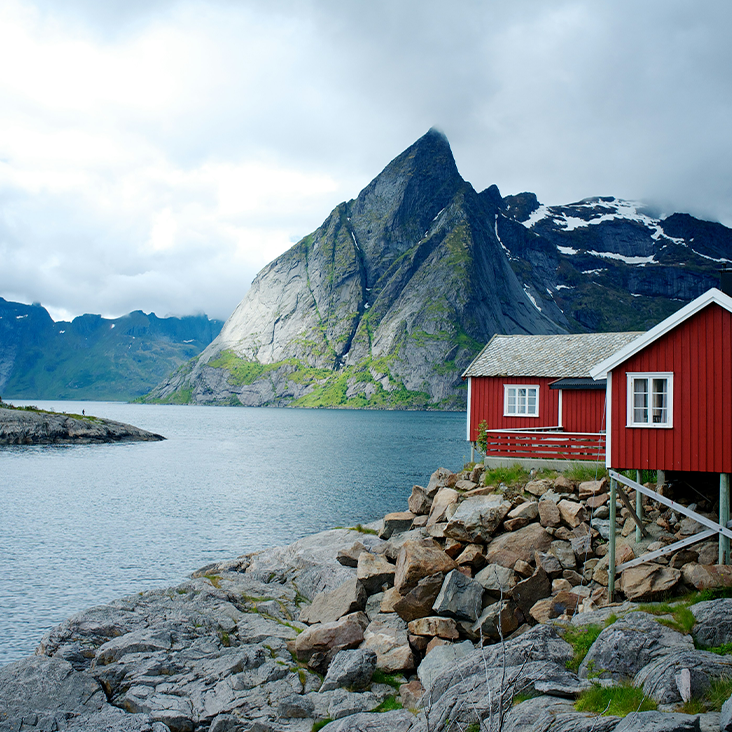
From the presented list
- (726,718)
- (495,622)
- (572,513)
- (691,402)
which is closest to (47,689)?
(495,622)

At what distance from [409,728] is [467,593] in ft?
20.5

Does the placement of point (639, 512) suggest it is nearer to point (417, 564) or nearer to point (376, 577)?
point (417, 564)

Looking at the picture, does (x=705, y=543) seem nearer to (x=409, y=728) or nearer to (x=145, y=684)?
(x=409, y=728)

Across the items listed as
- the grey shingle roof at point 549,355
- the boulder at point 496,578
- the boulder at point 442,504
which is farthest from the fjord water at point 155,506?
the boulder at point 496,578

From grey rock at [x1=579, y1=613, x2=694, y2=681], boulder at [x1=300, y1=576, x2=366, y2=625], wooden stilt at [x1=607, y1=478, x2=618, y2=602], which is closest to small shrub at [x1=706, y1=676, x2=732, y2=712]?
grey rock at [x1=579, y1=613, x2=694, y2=681]

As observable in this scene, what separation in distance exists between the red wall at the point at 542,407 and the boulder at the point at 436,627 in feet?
57.6

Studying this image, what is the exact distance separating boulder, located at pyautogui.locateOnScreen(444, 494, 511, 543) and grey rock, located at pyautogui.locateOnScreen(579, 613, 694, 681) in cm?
871

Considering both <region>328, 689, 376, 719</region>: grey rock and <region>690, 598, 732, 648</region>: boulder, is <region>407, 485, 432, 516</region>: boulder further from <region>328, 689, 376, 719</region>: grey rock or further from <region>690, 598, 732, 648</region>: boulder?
<region>690, 598, 732, 648</region>: boulder

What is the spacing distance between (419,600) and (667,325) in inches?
456

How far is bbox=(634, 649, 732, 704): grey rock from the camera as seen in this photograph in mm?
9289

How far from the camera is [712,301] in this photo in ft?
57.3

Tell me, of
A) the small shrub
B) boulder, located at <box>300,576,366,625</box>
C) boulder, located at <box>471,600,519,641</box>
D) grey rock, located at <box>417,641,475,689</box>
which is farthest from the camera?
boulder, located at <box>300,576,366,625</box>

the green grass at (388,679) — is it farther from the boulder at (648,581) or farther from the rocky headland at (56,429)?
the rocky headland at (56,429)

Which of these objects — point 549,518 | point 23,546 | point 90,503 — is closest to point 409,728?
point 549,518
